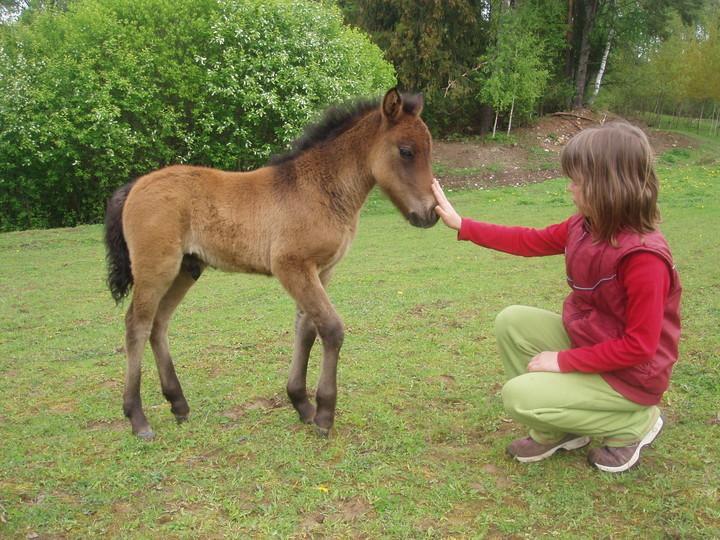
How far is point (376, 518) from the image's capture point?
301cm

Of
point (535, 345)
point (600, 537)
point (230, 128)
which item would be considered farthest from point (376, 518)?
point (230, 128)

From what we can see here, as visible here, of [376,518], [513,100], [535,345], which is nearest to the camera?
[376,518]

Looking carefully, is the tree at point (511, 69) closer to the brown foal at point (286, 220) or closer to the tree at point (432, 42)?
the tree at point (432, 42)

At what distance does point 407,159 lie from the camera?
390cm

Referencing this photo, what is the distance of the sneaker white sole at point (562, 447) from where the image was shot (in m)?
3.49

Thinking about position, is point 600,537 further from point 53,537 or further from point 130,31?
point 130,31

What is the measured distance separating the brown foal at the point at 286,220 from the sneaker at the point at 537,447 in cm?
119

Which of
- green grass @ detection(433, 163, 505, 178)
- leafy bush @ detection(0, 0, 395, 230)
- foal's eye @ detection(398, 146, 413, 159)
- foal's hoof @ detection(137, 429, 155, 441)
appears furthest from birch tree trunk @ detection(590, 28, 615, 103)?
foal's hoof @ detection(137, 429, 155, 441)

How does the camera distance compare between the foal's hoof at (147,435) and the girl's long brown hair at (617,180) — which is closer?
the girl's long brown hair at (617,180)

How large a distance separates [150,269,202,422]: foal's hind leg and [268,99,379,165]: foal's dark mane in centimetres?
116

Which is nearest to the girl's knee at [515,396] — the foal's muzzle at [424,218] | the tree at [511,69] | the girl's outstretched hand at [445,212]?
the girl's outstretched hand at [445,212]

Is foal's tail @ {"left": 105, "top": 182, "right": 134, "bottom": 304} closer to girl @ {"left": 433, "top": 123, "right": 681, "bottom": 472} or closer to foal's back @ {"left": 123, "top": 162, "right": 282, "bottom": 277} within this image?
foal's back @ {"left": 123, "top": 162, "right": 282, "bottom": 277}

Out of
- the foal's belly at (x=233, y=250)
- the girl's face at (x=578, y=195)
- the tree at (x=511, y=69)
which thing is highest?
the tree at (x=511, y=69)

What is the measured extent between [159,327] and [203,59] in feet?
40.5
